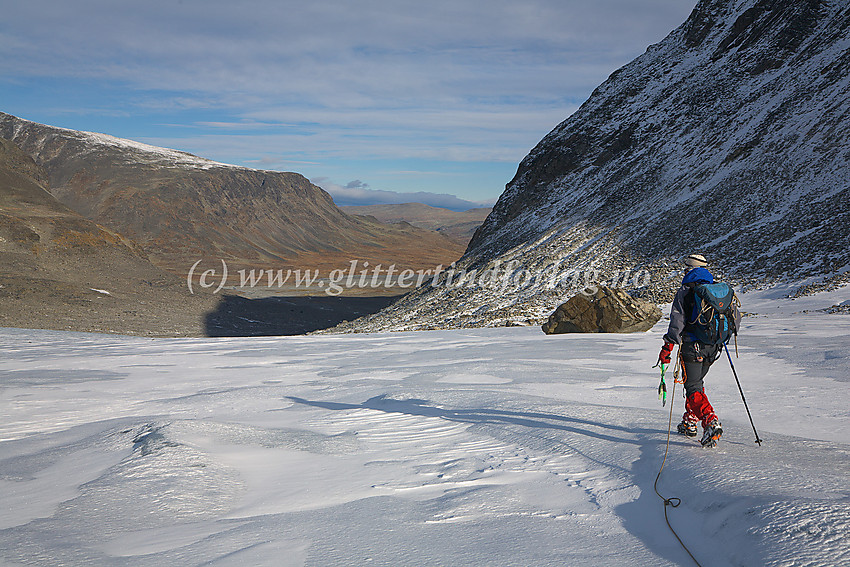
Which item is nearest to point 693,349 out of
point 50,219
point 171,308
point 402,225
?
point 171,308

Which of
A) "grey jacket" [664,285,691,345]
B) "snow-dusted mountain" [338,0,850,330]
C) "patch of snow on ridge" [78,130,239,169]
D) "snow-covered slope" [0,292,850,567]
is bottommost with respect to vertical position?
"snow-covered slope" [0,292,850,567]

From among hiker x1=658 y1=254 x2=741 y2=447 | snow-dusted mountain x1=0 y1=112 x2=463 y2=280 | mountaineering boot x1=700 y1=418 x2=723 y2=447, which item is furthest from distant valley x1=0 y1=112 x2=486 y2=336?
mountaineering boot x1=700 y1=418 x2=723 y2=447

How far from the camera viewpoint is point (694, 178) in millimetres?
31047

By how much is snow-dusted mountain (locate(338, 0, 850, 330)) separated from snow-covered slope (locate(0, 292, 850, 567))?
52.5 ft

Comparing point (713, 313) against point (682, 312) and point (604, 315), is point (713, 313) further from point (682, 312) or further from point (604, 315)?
point (604, 315)

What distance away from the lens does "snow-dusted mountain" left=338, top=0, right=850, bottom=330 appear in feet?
78.1

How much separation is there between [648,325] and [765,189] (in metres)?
16.7

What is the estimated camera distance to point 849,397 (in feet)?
18.7

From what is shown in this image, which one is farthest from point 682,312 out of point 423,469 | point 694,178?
point 694,178

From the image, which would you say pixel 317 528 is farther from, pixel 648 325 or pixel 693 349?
pixel 648 325

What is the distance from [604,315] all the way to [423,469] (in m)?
11.6

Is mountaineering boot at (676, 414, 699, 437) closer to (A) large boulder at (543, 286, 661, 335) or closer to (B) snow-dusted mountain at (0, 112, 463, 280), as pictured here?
(A) large boulder at (543, 286, 661, 335)

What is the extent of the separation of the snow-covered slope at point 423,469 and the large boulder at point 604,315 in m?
6.05

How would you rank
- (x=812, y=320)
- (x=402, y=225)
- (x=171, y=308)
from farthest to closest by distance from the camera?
1. (x=402, y=225)
2. (x=171, y=308)
3. (x=812, y=320)
